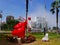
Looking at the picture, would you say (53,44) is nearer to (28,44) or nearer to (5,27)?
(28,44)

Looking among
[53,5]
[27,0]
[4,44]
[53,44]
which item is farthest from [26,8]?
[53,5]

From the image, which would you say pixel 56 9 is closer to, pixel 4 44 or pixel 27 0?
pixel 27 0

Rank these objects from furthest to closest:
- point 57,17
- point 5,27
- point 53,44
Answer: point 5,27, point 57,17, point 53,44

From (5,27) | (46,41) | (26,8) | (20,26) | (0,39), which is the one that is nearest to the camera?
(0,39)

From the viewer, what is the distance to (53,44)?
22719mm

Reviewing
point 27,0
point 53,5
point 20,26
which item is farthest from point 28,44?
point 53,5

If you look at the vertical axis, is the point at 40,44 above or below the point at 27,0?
below

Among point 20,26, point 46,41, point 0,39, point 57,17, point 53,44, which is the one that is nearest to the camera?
point 0,39

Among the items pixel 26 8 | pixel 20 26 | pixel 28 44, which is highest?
pixel 26 8

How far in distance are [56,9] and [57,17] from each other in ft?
6.43

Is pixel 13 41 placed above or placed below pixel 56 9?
below

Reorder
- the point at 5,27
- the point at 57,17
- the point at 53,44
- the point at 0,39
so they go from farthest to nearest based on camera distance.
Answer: the point at 5,27
the point at 57,17
the point at 53,44
the point at 0,39

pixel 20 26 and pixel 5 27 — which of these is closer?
pixel 20 26

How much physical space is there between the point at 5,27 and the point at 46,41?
64.8 metres
